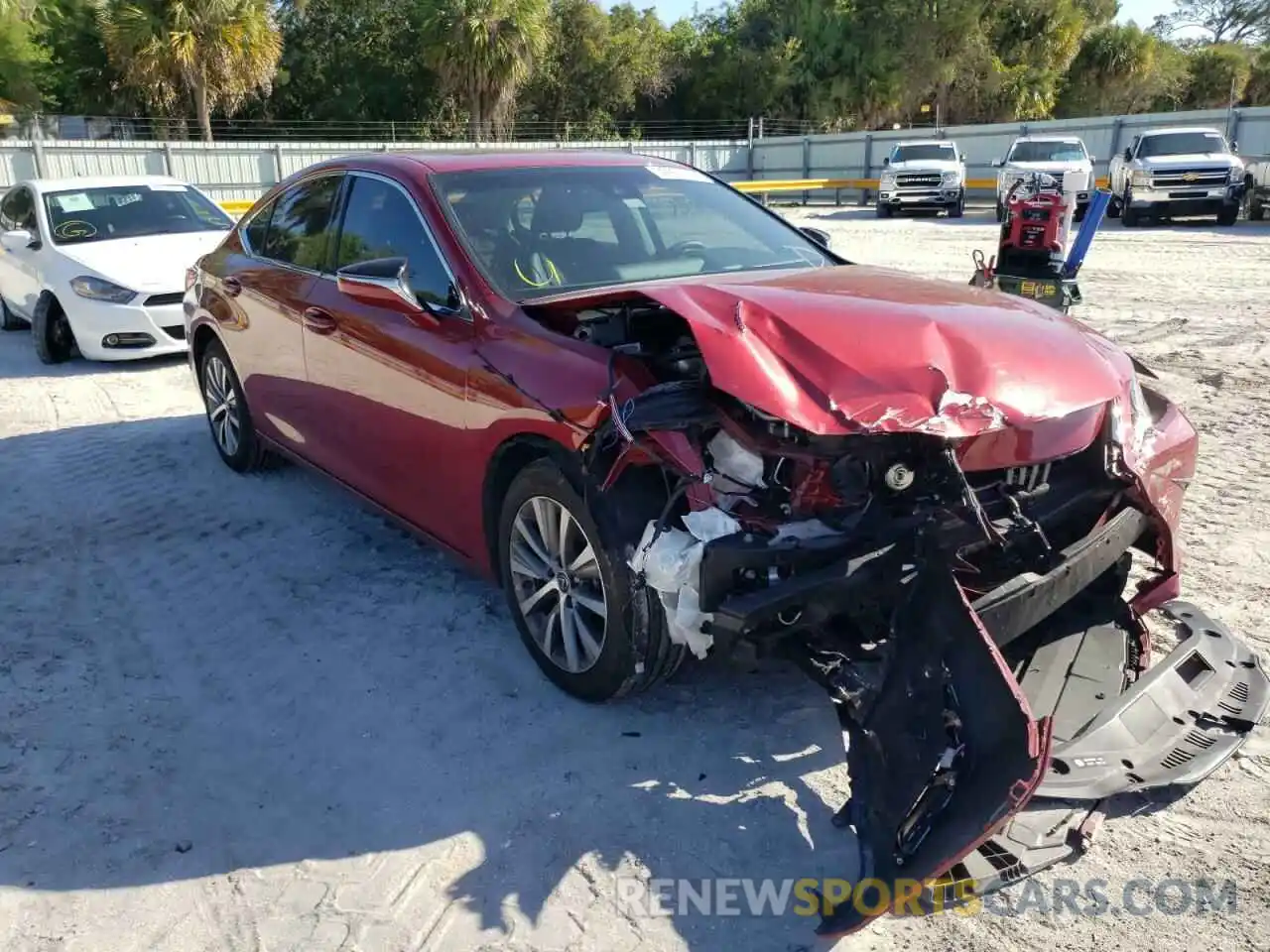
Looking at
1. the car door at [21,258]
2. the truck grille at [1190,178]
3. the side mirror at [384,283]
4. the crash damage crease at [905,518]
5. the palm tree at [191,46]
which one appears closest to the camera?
the crash damage crease at [905,518]

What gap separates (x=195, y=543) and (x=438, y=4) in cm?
2899

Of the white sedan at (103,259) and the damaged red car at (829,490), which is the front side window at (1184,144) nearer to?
the white sedan at (103,259)

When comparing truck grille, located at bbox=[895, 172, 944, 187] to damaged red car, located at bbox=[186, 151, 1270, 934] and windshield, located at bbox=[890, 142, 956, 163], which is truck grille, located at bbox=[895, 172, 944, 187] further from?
damaged red car, located at bbox=[186, 151, 1270, 934]

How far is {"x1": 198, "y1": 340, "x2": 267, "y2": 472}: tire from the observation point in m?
5.91

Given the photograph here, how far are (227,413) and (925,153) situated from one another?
22.8 meters

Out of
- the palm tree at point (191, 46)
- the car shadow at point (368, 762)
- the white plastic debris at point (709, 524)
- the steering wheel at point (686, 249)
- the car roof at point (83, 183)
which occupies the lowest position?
the car shadow at point (368, 762)

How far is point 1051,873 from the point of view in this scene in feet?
8.98

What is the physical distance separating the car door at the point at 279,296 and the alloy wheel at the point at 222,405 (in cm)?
29

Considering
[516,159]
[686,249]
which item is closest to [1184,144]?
[686,249]

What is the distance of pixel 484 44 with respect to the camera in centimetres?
2973

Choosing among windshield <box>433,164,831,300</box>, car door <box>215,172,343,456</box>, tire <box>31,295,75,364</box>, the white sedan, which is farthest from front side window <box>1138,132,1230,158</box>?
car door <box>215,172,343,456</box>

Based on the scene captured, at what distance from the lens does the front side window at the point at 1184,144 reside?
20.5 m

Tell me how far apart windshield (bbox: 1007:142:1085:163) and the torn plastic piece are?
21957 mm

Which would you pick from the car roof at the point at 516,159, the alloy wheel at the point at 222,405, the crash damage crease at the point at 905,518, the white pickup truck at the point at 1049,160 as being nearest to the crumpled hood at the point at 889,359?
the crash damage crease at the point at 905,518
